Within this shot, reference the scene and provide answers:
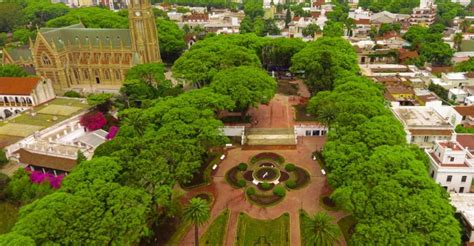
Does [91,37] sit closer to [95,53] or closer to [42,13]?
[95,53]

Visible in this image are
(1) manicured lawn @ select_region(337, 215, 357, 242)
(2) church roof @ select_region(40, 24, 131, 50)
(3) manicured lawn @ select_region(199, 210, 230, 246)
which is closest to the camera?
(3) manicured lawn @ select_region(199, 210, 230, 246)

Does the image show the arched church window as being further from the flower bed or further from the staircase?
the flower bed

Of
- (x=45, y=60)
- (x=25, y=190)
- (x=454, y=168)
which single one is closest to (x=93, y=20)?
(x=45, y=60)

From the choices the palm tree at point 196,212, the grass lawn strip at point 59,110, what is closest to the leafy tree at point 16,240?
the palm tree at point 196,212

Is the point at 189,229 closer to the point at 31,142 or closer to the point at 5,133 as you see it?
the point at 31,142

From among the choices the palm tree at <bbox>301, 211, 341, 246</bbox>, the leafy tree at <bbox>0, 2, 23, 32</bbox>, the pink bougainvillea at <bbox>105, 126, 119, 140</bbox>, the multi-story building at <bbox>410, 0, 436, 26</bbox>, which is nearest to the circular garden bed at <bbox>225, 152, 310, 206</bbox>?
the palm tree at <bbox>301, 211, 341, 246</bbox>

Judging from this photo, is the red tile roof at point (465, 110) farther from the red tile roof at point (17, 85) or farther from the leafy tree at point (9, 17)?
the leafy tree at point (9, 17)

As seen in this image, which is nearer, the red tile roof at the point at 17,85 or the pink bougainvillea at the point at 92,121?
the pink bougainvillea at the point at 92,121
